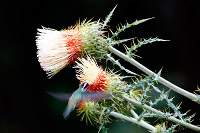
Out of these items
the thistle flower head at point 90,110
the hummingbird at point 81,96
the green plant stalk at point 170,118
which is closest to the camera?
the green plant stalk at point 170,118

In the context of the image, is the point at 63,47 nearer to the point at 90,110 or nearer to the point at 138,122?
the point at 90,110

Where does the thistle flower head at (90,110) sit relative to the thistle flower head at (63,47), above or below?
below

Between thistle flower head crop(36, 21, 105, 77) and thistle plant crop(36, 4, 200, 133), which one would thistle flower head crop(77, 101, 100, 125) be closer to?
thistle plant crop(36, 4, 200, 133)

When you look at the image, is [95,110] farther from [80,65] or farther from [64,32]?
[64,32]

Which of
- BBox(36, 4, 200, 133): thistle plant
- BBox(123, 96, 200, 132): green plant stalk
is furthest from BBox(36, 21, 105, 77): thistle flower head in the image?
BBox(123, 96, 200, 132): green plant stalk

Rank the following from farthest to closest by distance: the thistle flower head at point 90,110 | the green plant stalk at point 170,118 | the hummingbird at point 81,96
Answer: the thistle flower head at point 90,110 → the hummingbird at point 81,96 → the green plant stalk at point 170,118

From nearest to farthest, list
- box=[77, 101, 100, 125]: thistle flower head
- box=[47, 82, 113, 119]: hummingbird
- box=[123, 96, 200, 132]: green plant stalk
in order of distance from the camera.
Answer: box=[123, 96, 200, 132]: green plant stalk < box=[47, 82, 113, 119]: hummingbird < box=[77, 101, 100, 125]: thistle flower head

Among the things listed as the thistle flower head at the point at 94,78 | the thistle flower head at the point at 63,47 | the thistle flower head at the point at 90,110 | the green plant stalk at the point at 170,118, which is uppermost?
the thistle flower head at the point at 63,47

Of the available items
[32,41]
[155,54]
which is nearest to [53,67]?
[155,54]

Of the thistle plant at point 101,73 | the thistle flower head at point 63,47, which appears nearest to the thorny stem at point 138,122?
the thistle plant at point 101,73

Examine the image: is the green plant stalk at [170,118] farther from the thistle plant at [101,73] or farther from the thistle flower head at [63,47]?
the thistle flower head at [63,47]
